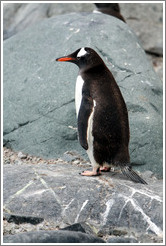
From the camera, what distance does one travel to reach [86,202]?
3504mm

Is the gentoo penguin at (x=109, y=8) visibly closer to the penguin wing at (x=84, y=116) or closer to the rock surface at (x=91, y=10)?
the rock surface at (x=91, y=10)

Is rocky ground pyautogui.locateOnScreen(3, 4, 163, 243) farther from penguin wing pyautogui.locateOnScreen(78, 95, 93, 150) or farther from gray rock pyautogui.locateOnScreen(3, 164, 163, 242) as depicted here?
penguin wing pyautogui.locateOnScreen(78, 95, 93, 150)

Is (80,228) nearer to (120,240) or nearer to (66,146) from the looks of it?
(120,240)

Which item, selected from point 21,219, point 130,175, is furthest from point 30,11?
point 21,219

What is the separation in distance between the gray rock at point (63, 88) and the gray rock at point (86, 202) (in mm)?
997

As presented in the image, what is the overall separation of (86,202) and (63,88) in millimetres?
1690

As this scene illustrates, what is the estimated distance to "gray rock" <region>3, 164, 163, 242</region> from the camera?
3.41 metres

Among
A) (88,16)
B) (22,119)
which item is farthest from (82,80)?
(88,16)

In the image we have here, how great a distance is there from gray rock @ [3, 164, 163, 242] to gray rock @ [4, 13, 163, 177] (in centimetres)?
100

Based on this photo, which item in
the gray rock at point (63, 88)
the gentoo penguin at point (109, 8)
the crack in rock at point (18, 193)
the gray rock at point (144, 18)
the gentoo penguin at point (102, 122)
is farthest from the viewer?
the gray rock at point (144, 18)

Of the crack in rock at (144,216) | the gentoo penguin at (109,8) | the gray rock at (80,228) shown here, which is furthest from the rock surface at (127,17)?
the gray rock at (80,228)

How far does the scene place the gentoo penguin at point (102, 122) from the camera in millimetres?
3809

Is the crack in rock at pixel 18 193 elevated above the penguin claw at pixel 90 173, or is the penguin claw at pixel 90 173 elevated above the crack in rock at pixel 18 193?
the crack in rock at pixel 18 193

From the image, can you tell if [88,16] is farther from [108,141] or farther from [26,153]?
[108,141]
